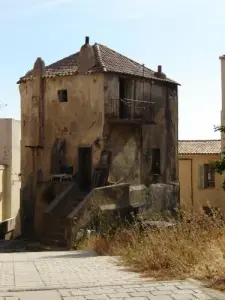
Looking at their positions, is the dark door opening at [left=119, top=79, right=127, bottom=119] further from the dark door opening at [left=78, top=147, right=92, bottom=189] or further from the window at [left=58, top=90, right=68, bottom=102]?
the window at [left=58, top=90, right=68, bottom=102]

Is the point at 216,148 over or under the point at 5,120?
under

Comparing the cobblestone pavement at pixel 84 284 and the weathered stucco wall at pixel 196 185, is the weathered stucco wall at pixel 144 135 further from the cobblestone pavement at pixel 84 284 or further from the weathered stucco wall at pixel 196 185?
the cobblestone pavement at pixel 84 284

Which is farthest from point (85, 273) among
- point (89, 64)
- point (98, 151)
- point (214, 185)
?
point (214, 185)

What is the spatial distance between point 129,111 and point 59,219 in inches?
278

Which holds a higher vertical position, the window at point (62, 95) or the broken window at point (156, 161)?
the window at point (62, 95)

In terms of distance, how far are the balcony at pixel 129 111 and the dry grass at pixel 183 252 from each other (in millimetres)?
12481

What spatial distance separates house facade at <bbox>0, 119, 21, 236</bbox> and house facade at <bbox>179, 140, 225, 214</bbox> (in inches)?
473

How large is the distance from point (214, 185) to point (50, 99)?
13.8 m

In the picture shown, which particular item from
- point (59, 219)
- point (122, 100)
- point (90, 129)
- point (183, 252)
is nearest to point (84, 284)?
point (183, 252)

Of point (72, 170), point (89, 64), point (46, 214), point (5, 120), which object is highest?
point (89, 64)

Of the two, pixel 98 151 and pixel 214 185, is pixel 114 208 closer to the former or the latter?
pixel 98 151

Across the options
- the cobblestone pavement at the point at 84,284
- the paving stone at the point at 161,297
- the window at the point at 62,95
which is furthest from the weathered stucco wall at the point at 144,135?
the paving stone at the point at 161,297

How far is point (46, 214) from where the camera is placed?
1973cm

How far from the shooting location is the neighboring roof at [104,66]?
2314cm
